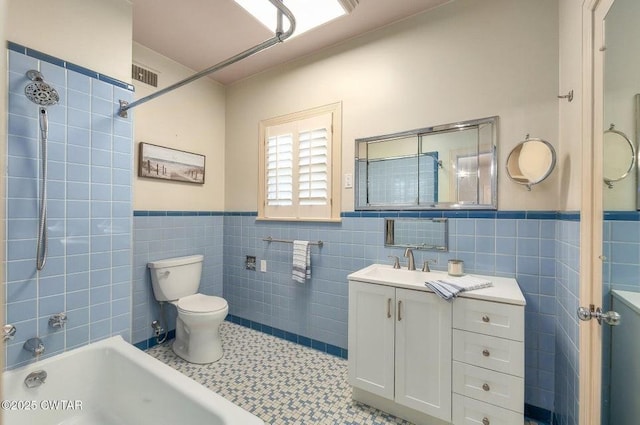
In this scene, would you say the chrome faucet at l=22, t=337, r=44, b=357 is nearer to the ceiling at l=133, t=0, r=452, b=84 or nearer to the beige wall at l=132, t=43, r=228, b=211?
the beige wall at l=132, t=43, r=228, b=211

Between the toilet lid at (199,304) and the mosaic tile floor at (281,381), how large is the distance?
1.37 ft

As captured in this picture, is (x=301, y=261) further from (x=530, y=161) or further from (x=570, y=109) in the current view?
(x=570, y=109)

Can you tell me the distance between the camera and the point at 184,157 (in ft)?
8.98

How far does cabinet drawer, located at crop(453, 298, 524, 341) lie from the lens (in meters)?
1.42

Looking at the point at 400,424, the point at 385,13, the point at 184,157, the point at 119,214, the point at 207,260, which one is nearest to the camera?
the point at 400,424

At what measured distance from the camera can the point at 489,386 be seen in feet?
4.79

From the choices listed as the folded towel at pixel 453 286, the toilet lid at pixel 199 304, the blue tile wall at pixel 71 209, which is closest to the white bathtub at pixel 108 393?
the blue tile wall at pixel 71 209

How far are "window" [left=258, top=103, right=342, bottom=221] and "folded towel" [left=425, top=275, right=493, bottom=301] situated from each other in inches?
39.3

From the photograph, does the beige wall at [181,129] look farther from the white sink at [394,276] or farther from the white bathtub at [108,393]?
the white sink at [394,276]

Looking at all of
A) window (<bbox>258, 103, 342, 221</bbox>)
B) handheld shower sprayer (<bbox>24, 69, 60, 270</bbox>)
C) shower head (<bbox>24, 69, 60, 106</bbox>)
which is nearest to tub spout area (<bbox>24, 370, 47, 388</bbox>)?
handheld shower sprayer (<bbox>24, 69, 60, 270</bbox>)

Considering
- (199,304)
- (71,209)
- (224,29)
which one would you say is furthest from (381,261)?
(224,29)

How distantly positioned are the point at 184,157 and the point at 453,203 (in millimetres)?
2312

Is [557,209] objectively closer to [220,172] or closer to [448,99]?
[448,99]

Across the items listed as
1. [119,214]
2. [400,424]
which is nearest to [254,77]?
[119,214]
